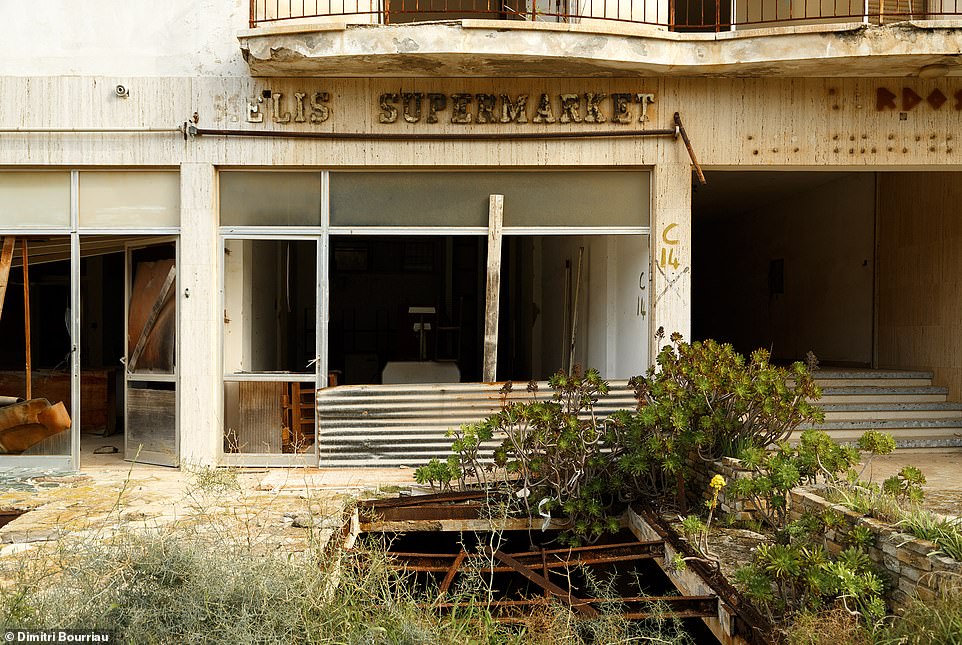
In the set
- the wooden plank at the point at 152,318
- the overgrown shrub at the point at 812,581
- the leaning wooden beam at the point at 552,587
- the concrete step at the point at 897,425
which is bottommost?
the leaning wooden beam at the point at 552,587

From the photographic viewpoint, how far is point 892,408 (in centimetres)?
912

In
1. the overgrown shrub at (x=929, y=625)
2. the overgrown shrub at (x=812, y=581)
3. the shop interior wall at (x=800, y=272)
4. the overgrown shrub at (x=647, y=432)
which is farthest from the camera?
the shop interior wall at (x=800, y=272)

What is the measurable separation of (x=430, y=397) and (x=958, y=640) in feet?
18.7

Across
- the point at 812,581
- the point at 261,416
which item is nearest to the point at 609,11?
the point at 261,416

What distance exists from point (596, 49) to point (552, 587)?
5.23 meters

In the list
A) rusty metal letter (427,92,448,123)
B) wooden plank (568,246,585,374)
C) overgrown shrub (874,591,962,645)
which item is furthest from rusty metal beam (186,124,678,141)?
overgrown shrub (874,591,962,645)

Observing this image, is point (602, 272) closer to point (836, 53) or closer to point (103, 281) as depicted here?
point (836, 53)

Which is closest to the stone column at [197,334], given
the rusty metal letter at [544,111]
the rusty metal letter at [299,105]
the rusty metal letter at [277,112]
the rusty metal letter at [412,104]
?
the rusty metal letter at [277,112]

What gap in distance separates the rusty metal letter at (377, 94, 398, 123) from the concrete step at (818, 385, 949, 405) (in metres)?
5.91

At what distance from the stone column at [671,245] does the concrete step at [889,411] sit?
7.20 ft

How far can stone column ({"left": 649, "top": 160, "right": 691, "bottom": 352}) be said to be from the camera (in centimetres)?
845

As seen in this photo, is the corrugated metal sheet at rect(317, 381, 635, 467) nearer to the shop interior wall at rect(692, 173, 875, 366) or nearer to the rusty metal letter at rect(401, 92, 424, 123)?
the rusty metal letter at rect(401, 92, 424, 123)

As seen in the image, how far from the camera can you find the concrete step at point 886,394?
927cm

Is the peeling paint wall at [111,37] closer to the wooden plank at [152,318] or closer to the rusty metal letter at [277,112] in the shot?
the rusty metal letter at [277,112]
